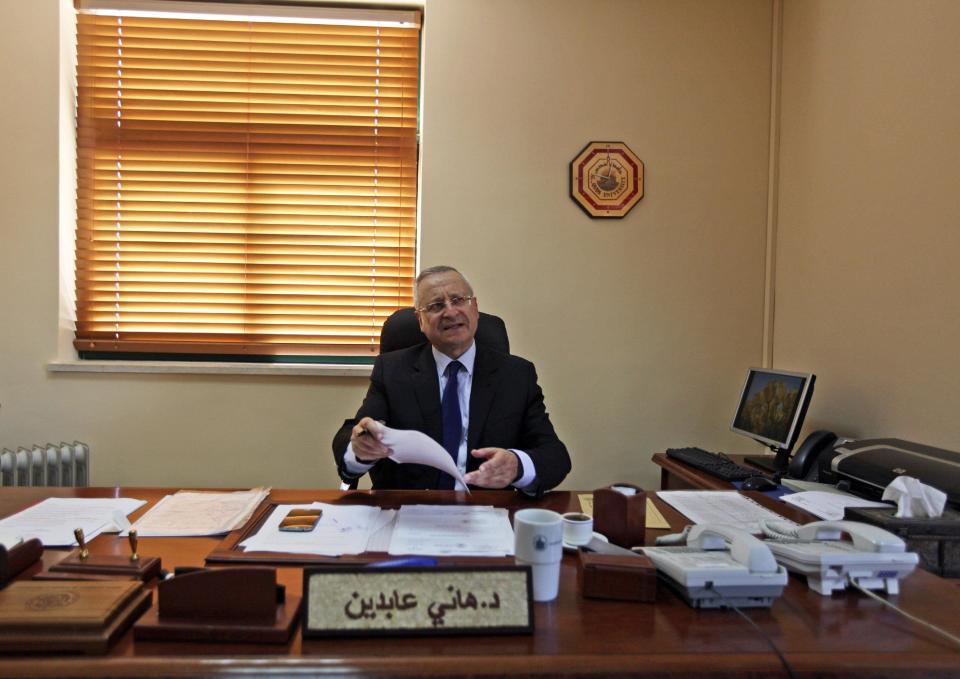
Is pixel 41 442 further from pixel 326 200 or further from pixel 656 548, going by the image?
pixel 656 548

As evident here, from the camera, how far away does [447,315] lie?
1823 mm

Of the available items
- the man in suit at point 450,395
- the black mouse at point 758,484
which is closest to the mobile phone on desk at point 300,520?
the man in suit at point 450,395

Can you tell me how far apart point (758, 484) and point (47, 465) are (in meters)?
2.78

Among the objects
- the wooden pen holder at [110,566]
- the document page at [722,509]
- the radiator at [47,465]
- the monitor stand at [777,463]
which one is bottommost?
the radiator at [47,465]

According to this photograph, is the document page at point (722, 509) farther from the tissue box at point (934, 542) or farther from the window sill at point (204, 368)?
the window sill at point (204, 368)

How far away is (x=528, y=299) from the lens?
2766 mm

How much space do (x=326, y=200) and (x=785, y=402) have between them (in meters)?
2.15

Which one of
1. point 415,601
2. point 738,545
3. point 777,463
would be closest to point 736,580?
point 738,545

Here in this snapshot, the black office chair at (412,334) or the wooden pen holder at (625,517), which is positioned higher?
the black office chair at (412,334)

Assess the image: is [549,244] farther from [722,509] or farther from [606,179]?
[722,509]

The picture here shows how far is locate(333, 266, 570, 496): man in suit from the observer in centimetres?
178

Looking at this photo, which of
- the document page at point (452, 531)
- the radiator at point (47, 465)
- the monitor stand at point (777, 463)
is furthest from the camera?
the radiator at point (47, 465)

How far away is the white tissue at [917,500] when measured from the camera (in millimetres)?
1163

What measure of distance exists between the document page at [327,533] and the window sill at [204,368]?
55.9 inches
